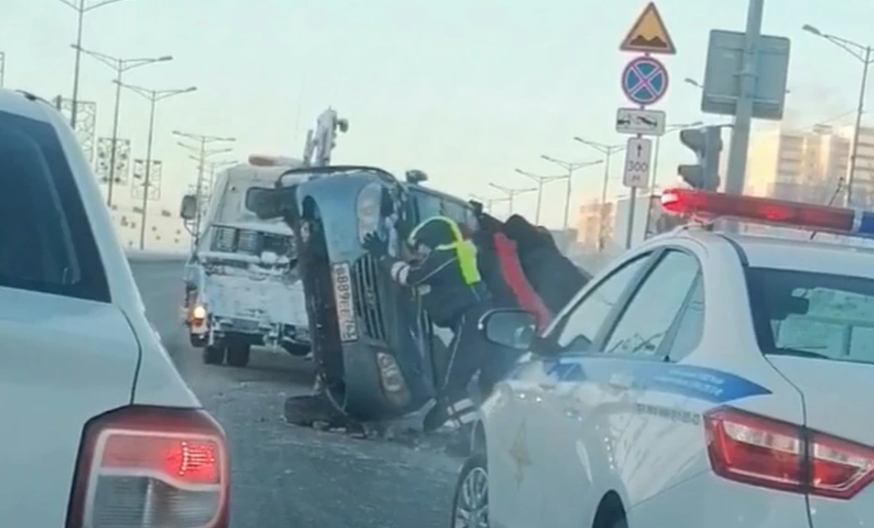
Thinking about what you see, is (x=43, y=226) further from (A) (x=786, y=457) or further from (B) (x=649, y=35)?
(B) (x=649, y=35)

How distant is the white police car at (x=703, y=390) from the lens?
4340 millimetres

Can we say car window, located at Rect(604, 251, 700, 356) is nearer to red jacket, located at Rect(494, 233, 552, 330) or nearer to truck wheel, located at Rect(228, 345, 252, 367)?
red jacket, located at Rect(494, 233, 552, 330)

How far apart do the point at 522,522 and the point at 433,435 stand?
655 centimetres

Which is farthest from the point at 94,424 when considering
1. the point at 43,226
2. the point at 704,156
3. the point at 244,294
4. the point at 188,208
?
the point at 188,208

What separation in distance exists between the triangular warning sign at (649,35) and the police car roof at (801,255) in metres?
10.3

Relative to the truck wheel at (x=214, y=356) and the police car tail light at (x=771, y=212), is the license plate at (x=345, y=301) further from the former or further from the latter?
the police car tail light at (x=771, y=212)

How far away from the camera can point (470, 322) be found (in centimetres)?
1259

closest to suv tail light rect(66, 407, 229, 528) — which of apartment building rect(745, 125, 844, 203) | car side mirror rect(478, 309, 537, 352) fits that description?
car side mirror rect(478, 309, 537, 352)

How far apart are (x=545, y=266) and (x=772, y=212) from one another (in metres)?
7.38

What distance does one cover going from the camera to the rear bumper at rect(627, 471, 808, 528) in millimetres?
4309

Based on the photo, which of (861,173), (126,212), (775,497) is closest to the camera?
(775,497)

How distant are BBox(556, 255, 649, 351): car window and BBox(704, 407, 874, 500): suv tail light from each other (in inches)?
76.7

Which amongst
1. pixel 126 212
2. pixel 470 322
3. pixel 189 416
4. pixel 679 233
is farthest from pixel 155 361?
pixel 126 212

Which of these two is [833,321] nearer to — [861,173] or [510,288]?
[510,288]
